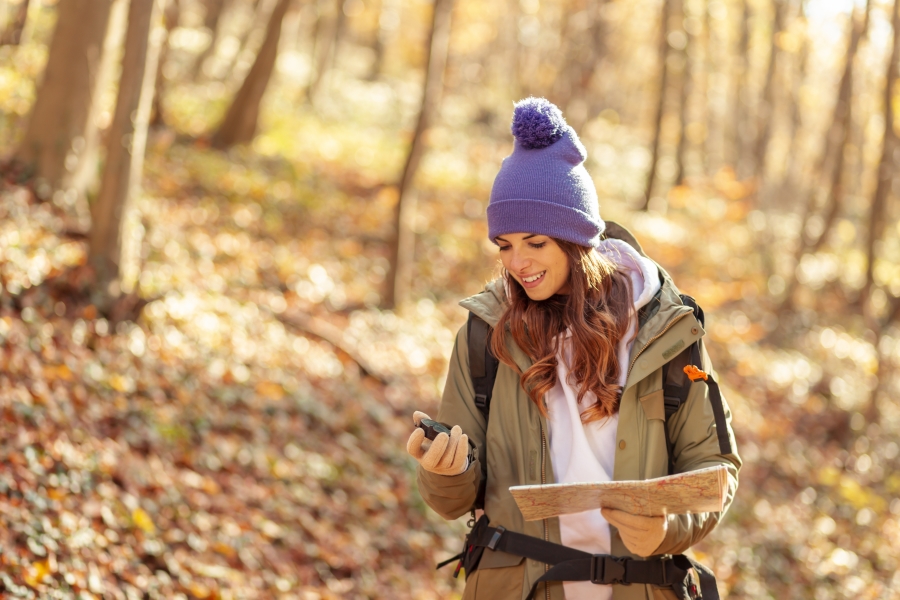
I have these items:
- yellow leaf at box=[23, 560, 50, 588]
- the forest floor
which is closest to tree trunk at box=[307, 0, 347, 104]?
the forest floor

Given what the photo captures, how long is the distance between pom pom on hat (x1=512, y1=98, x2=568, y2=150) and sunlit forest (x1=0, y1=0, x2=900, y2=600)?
3.61 m

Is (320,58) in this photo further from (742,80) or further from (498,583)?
(498,583)

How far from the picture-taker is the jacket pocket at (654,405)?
263 centimetres

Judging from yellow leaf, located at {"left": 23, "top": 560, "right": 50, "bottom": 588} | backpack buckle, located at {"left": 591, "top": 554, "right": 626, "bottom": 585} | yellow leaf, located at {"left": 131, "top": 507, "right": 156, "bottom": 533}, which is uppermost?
backpack buckle, located at {"left": 591, "top": 554, "right": 626, "bottom": 585}

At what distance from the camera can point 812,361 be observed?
53.5ft

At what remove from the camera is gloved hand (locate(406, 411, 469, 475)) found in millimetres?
2441

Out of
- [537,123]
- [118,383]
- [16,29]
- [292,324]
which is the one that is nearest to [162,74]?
[16,29]

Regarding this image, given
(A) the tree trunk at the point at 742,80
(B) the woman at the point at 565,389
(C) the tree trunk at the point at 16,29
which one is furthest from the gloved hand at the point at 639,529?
(A) the tree trunk at the point at 742,80

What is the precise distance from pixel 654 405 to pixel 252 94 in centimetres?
1450

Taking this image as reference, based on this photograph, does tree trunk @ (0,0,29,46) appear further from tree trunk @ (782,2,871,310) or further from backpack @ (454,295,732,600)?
tree trunk @ (782,2,871,310)

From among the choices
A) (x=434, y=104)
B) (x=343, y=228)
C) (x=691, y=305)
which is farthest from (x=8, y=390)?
(x=343, y=228)

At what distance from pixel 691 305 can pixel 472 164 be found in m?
19.6

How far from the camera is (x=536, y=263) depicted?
9.07ft

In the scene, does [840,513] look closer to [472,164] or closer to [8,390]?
[8,390]
